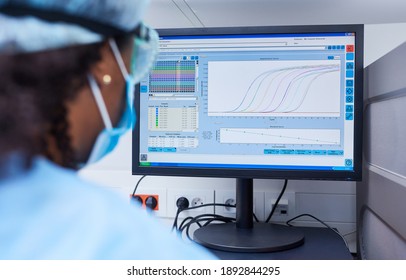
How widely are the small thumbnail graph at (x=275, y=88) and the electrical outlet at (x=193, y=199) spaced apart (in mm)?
184

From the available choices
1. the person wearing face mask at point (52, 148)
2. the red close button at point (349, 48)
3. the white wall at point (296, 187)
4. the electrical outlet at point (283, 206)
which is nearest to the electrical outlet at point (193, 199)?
the white wall at point (296, 187)

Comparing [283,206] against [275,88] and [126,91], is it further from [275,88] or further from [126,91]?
[126,91]

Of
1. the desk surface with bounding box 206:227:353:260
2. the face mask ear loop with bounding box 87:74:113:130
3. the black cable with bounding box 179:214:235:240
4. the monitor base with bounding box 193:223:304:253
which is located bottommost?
the desk surface with bounding box 206:227:353:260

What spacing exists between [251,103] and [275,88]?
49 mm

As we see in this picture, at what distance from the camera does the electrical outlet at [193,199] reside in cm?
75

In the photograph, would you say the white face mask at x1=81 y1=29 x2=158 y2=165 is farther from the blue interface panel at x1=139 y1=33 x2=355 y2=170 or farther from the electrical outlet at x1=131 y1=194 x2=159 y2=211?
the electrical outlet at x1=131 y1=194 x2=159 y2=211

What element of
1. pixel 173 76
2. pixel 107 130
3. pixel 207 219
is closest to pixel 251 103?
pixel 173 76

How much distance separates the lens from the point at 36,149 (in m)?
0.26

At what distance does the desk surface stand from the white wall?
0.07 m

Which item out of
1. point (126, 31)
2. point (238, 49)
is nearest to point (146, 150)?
point (238, 49)

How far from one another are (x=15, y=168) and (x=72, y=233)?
59 millimetres

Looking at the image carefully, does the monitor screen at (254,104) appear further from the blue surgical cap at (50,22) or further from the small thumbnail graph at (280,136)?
the blue surgical cap at (50,22)

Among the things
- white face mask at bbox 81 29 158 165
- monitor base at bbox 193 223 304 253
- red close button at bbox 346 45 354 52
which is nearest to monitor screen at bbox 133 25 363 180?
red close button at bbox 346 45 354 52

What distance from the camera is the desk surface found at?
1.87ft
